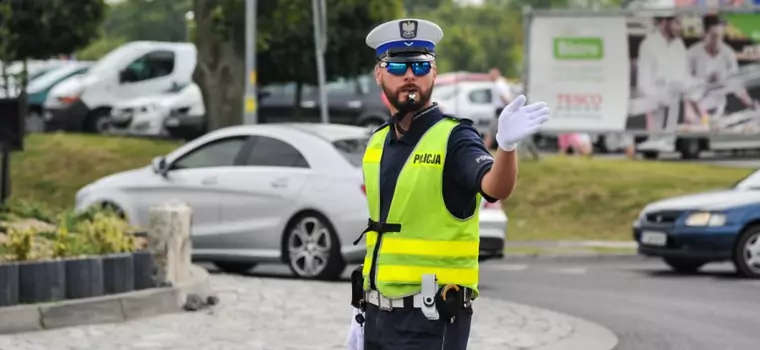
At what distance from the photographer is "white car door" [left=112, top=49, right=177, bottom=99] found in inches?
1431

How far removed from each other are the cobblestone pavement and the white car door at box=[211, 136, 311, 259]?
5.06ft

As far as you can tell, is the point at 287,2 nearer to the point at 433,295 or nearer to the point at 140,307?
the point at 140,307

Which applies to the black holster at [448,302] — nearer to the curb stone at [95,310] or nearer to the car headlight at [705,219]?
the curb stone at [95,310]

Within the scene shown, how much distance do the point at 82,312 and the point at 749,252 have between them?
791 centimetres

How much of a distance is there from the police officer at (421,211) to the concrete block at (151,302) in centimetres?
597

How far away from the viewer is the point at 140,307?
38.8 feet

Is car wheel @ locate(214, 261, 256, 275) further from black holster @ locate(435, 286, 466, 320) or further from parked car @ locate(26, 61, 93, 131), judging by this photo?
parked car @ locate(26, 61, 93, 131)

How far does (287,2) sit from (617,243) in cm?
730

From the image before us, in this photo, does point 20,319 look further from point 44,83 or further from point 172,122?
point 44,83

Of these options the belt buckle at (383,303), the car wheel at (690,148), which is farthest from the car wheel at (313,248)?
the car wheel at (690,148)

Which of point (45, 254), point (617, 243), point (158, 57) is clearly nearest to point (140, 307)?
point (45, 254)

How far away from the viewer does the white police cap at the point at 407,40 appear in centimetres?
591

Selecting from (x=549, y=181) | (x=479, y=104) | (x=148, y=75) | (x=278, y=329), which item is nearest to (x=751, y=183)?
(x=278, y=329)

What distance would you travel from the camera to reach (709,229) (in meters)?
17.1
